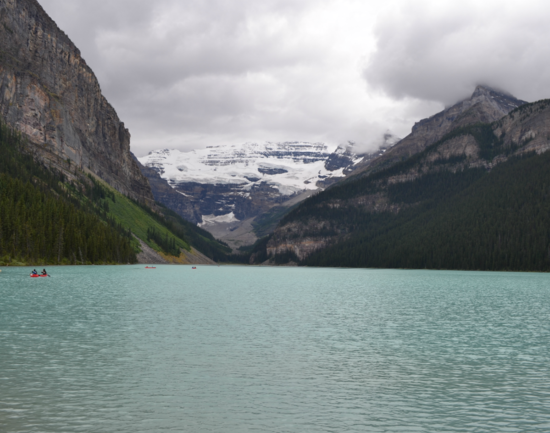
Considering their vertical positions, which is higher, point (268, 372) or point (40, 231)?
point (40, 231)

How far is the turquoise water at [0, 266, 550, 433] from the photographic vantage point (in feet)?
66.7

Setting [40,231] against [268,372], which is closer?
[268,372]

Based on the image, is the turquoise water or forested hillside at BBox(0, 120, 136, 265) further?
forested hillside at BBox(0, 120, 136, 265)

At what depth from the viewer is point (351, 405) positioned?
2250 cm

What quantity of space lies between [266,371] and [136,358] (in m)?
8.63

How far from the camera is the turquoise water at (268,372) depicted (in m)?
20.3

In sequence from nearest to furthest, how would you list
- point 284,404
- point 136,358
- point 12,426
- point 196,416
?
point 12,426
point 196,416
point 284,404
point 136,358

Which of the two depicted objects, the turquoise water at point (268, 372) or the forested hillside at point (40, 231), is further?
the forested hillside at point (40, 231)

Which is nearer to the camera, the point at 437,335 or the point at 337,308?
the point at 437,335

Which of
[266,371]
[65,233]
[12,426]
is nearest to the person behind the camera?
[12,426]

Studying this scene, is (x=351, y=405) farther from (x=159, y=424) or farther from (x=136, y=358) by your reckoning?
(x=136, y=358)

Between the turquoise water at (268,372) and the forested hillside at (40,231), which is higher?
the forested hillside at (40,231)

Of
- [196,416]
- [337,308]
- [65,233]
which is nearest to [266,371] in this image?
[196,416]

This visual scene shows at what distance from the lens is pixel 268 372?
93.0 feet
